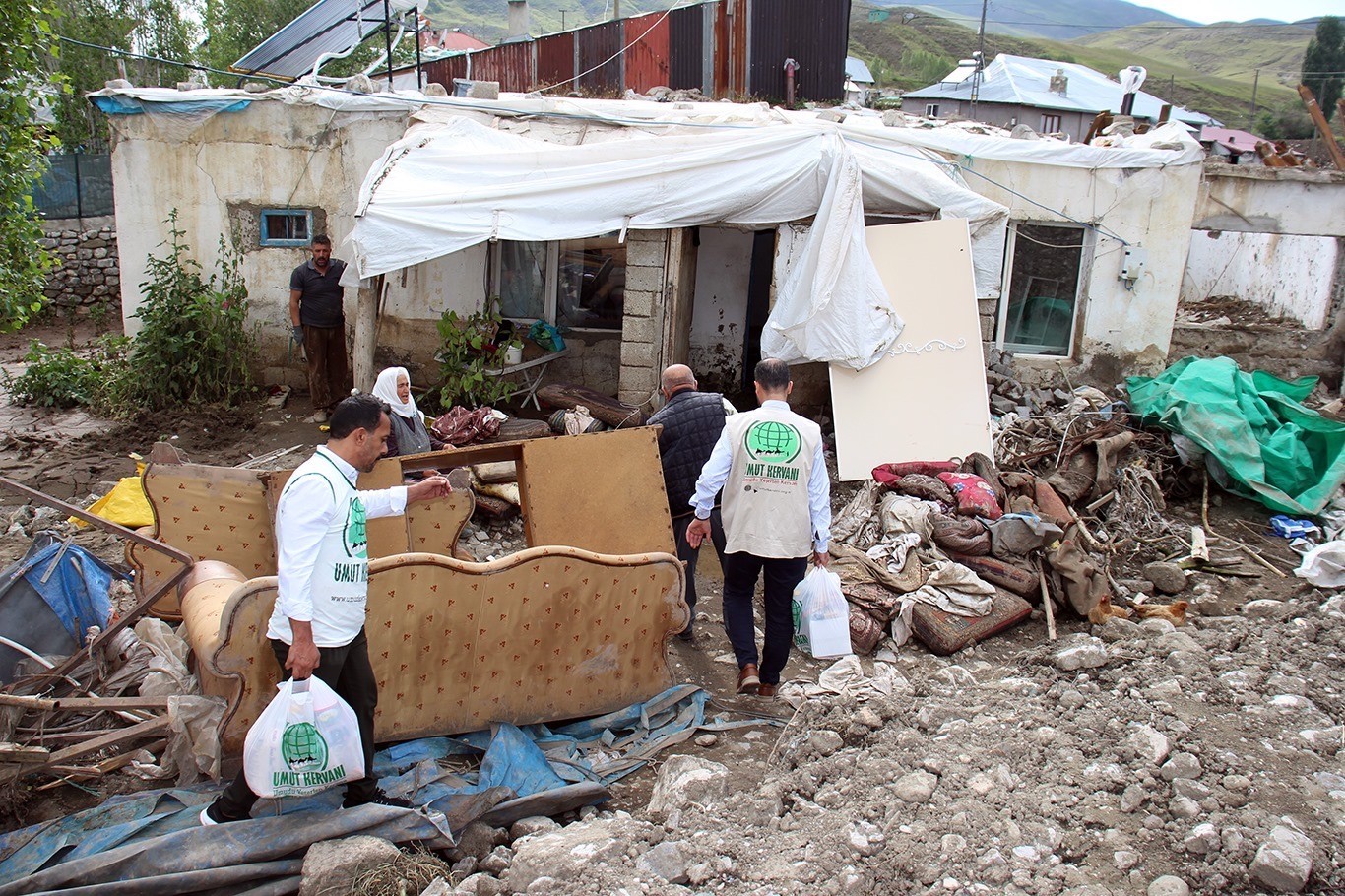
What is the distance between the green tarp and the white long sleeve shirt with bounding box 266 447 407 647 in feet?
22.8

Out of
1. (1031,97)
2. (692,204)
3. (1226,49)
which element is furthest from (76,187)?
(1226,49)

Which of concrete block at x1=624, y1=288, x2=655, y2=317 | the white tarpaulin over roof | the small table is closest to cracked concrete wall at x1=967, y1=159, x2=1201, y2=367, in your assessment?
the white tarpaulin over roof

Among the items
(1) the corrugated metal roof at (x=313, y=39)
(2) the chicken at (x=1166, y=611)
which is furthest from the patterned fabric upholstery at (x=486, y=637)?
(1) the corrugated metal roof at (x=313, y=39)

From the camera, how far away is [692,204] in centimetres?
772

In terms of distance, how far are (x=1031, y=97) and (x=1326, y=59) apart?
977 inches

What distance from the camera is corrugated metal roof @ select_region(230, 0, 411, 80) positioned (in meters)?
11.2

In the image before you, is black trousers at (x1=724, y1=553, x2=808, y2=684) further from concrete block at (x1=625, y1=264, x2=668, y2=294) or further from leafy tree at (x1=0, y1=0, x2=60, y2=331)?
leafy tree at (x1=0, y1=0, x2=60, y2=331)

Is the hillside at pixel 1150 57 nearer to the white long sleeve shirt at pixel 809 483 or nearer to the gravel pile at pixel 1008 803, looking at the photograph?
the white long sleeve shirt at pixel 809 483

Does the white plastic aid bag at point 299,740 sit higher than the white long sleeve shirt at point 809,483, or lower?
lower

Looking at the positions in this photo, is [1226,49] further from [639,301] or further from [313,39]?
[639,301]

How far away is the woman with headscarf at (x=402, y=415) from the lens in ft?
18.0

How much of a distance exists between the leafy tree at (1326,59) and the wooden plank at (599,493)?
4640 cm

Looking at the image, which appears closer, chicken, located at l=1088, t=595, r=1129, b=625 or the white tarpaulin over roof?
chicken, located at l=1088, t=595, r=1129, b=625

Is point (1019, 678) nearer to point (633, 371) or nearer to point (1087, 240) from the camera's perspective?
point (633, 371)
